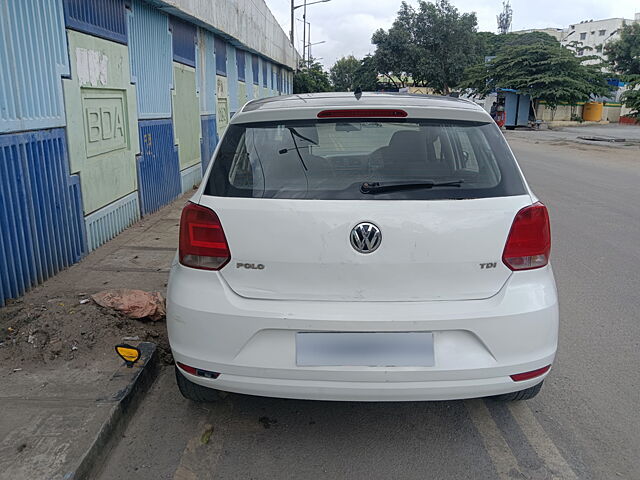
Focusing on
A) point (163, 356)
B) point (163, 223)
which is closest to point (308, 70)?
point (163, 223)

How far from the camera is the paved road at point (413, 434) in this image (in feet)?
8.97

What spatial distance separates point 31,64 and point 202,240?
127 inches

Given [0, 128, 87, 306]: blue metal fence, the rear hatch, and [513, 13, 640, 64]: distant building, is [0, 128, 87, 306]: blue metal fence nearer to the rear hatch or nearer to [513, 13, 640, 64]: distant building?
the rear hatch

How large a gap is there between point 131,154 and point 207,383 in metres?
5.43

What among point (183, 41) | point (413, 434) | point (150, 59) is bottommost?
point (413, 434)

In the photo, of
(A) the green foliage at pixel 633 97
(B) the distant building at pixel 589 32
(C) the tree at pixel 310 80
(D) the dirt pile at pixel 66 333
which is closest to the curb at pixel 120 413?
(D) the dirt pile at pixel 66 333

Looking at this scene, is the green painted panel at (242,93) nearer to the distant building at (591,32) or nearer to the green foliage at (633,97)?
the green foliage at (633,97)

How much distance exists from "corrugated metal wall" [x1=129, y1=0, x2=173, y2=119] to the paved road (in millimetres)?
5559

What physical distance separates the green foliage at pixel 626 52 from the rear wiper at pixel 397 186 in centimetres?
6072

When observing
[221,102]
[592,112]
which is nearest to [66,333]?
[221,102]

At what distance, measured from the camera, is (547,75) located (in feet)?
132

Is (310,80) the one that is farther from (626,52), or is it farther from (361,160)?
(361,160)

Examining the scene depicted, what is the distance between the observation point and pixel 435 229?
2607mm

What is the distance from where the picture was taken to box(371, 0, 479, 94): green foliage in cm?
5462
